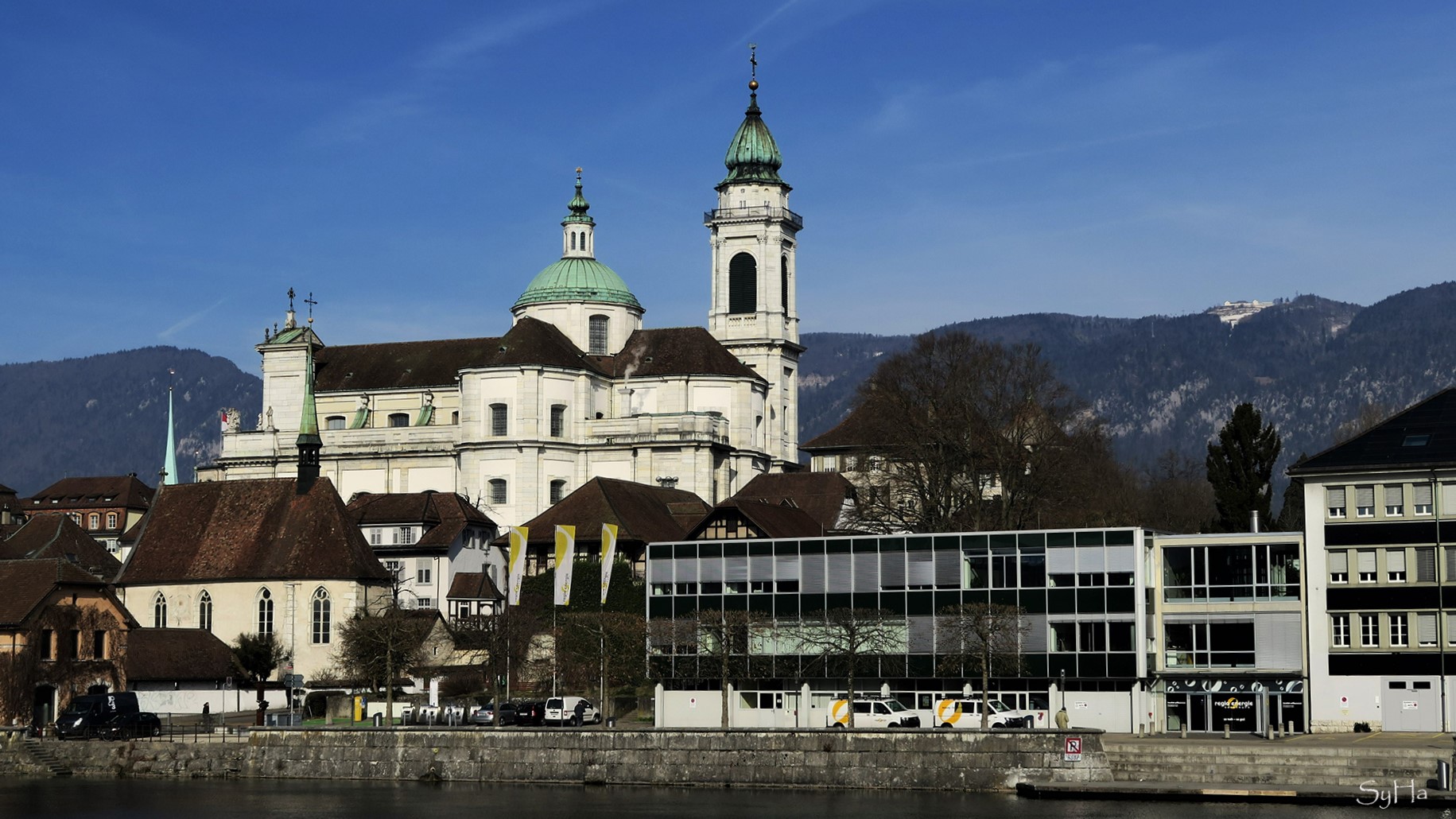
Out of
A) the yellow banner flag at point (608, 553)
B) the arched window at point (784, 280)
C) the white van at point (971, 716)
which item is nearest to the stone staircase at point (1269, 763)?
the white van at point (971, 716)

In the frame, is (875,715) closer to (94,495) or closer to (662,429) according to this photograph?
(662,429)

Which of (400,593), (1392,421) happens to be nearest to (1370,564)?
(1392,421)

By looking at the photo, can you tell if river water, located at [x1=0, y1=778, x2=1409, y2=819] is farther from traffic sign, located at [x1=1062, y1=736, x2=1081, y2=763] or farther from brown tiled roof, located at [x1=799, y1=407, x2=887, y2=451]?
brown tiled roof, located at [x1=799, y1=407, x2=887, y2=451]

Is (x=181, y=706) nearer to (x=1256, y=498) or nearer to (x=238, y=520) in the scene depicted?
(x=238, y=520)

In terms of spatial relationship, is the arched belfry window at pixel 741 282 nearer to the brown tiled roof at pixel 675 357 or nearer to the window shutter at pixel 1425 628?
the brown tiled roof at pixel 675 357

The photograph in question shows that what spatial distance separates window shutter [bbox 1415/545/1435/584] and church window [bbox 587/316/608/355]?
72833mm

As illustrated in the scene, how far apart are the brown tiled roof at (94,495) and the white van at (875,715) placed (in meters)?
132

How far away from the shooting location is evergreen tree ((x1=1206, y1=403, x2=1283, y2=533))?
83.4 m

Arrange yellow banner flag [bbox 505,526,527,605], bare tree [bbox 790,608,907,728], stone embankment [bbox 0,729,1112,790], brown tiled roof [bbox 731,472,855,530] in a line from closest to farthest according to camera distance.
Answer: stone embankment [bbox 0,729,1112,790]
bare tree [bbox 790,608,907,728]
yellow banner flag [bbox 505,526,527,605]
brown tiled roof [bbox 731,472,855,530]

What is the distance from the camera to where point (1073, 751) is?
56.5 m

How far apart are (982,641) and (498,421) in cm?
6015

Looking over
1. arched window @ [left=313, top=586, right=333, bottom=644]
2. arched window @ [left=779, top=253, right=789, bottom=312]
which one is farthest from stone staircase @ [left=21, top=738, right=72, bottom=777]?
arched window @ [left=779, top=253, right=789, bottom=312]

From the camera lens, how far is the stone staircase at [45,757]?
66875mm

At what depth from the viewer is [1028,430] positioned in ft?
290
